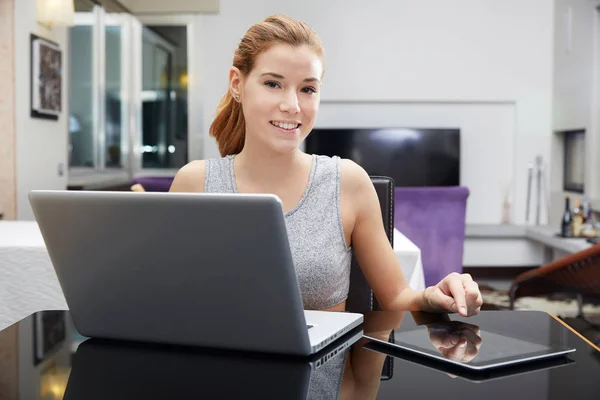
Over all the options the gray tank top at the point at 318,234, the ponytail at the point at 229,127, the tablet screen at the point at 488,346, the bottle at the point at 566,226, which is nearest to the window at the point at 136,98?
the bottle at the point at 566,226

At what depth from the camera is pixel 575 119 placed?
5.81 m

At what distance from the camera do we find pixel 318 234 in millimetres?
1310

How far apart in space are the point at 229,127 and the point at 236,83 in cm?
15

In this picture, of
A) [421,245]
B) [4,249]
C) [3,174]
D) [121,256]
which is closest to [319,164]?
[121,256]

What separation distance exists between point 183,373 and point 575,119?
Answer: 18.4 ft

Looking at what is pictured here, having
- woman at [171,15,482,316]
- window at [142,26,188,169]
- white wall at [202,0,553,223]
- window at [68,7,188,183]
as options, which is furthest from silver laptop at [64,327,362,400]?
window at [142,26,188,169]

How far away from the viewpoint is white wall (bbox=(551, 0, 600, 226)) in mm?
5473

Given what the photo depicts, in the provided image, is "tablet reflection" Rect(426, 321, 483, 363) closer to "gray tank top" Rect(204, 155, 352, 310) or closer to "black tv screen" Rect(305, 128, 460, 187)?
"gray tank top" Rect(204, 155, 352, 310)

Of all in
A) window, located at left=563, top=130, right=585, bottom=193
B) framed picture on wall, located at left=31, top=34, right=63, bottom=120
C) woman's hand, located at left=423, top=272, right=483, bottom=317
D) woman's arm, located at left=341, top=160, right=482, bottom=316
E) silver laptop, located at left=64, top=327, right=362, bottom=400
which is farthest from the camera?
window, located at left=563, top=130, right=585, bottom=193

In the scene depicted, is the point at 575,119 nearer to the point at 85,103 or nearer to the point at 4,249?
the point at 85,103

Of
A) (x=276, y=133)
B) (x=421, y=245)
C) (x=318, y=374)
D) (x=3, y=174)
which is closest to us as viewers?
(x=318, y=374)

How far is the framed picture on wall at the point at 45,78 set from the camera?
4.52 metres

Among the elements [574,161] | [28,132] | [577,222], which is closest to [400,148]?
[574,161]

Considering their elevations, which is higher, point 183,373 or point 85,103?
point 85,103
